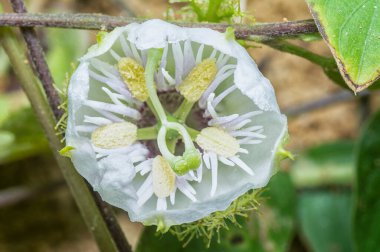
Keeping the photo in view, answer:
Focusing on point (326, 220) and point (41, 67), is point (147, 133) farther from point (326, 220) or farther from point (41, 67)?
point (326, 220)

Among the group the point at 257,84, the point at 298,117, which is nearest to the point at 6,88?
the point at 298,117

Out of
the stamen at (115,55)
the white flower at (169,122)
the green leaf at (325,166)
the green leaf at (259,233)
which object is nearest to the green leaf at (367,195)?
the green leaf at (259,233)

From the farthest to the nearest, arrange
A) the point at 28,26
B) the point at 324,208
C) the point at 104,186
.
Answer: the point at 324,208
the point at 28,26
the point at 104,186

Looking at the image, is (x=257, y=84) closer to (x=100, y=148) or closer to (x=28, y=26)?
(x=100, y=148)

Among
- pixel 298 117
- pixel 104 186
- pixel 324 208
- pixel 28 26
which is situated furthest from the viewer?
pixel 298 117

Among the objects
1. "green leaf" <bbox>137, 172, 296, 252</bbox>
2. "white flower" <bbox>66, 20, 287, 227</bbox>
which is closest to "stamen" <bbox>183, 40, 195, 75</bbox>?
"white flower" <bbox>66, 20, 287, 227</bbox>

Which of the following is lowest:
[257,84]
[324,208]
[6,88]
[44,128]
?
[324,208]
